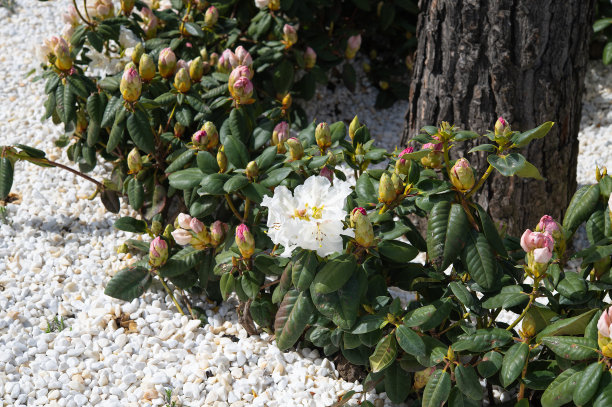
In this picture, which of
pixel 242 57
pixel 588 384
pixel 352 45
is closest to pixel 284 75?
pixel 352 45

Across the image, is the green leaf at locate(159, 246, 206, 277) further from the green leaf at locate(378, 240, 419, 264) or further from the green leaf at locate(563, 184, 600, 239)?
the green leaf at locate(563, 184, 600, 239)

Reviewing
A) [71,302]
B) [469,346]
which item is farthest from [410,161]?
[71,302]

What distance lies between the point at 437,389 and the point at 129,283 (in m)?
0.95

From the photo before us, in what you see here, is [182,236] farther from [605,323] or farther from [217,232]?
[605,323]

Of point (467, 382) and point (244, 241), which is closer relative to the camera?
point (467, 382)

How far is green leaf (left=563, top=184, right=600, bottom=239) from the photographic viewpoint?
157cm

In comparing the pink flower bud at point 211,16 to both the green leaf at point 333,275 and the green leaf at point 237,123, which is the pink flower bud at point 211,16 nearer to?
the green leaf at point 237,123

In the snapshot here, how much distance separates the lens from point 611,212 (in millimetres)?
1469

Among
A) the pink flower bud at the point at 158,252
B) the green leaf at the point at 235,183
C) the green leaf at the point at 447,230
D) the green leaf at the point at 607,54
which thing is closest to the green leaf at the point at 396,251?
the green leaf at the point at 447,230

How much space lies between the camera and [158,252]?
1847 millimetres

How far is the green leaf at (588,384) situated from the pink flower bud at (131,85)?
139 cm

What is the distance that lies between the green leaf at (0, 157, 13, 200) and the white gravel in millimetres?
203

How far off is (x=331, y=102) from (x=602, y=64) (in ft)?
4.46

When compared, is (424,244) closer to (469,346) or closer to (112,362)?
(469,346)
